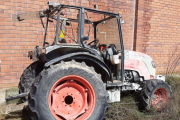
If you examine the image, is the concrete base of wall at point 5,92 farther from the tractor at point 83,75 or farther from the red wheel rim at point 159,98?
the red wheel rim at point 159,98

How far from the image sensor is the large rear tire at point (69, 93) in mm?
2537

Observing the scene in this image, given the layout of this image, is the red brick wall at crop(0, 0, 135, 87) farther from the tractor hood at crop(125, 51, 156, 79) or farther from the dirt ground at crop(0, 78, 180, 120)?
the tractor hood at crop(125, 51, 156, 79)

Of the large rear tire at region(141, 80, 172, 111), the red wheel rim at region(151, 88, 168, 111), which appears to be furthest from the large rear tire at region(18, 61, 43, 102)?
the red wheel rim at region(151, 88, 168, 111)

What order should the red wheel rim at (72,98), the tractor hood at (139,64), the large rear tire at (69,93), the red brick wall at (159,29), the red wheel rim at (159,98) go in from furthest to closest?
the red brick wall at (159,29) < the tractor hood at (139,64) < the red wheel rim at (159,98) < the red wheel rim at (72,98) < the large rear tire at (69,93)

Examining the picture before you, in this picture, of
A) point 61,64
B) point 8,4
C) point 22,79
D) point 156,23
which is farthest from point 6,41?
point 156,23

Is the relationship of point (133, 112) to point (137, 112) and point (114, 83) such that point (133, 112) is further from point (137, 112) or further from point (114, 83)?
point (114, 83)

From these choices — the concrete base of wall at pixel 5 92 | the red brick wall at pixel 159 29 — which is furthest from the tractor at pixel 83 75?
the red brick wall at pixel 159 29

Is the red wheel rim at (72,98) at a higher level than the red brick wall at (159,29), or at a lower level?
lower

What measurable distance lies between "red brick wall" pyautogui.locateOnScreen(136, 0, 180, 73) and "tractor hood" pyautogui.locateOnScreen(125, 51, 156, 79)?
2.42m

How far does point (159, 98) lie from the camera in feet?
12.5

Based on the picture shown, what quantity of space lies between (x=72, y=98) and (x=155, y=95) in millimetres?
1885

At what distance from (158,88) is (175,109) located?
501mm

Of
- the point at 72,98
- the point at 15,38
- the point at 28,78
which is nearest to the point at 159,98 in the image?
the point at 72,98

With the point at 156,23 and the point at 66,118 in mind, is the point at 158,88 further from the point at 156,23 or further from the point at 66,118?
the point at 156,23
